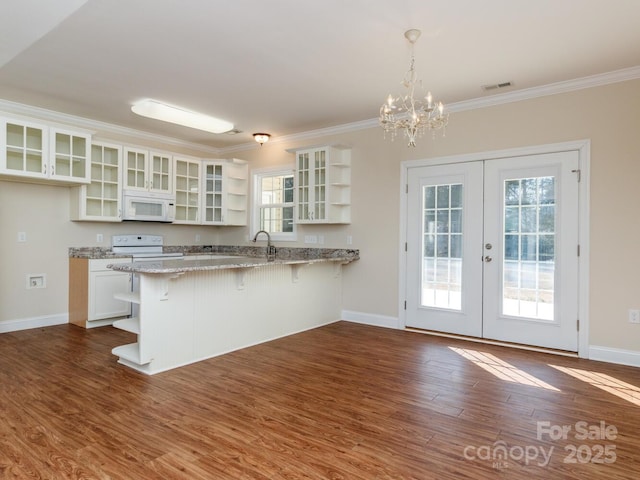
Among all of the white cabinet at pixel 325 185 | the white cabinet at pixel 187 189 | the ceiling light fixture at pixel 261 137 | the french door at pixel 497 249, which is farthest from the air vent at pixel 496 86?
the white cabinet at pixel 187 189

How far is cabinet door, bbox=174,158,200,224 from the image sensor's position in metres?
6.00

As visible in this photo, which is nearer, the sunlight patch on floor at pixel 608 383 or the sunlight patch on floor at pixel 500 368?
the sunlight patch on floor at pixel 608 383

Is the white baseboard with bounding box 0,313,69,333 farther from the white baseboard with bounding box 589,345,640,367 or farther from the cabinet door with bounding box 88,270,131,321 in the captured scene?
the white baseboard with bounding box 589,345,640,367

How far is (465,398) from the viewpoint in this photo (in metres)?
2.77

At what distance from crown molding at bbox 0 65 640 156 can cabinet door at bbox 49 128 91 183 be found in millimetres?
407

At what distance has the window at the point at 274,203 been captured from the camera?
6.08 m

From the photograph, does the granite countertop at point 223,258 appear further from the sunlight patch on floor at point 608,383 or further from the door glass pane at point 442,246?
the sunlight patch on floor at point 608,383

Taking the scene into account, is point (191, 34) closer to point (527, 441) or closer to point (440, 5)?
point (440, 5)

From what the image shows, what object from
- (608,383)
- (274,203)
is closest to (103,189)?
(274,203)

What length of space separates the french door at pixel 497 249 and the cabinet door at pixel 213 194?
3069mm

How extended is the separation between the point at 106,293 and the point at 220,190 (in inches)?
90.3

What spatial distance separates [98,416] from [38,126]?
3.53m

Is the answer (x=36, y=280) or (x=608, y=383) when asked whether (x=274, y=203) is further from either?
(x=608, y=383)

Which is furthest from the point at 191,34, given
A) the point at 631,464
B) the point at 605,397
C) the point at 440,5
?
the point at 605,397
